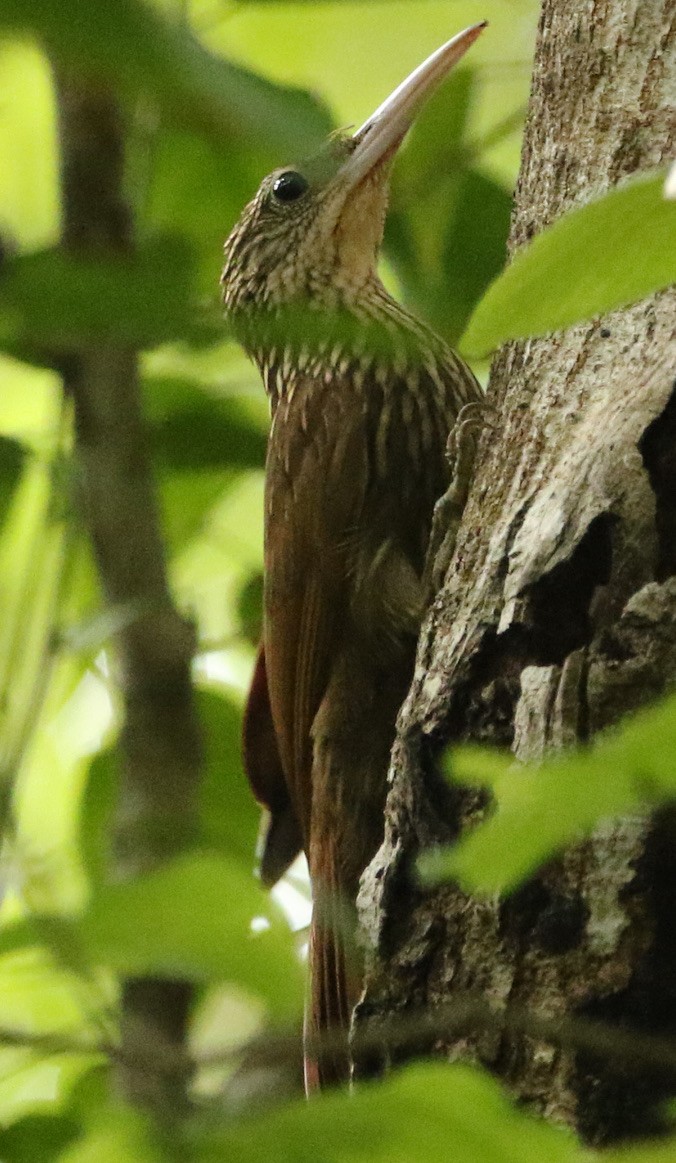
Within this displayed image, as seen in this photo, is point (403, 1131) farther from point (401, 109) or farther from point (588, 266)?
point (401, 109)

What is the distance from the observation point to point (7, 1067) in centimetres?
134

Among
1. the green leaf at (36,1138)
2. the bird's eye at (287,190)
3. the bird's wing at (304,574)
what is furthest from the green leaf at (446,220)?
the green leaf at (36,1138)

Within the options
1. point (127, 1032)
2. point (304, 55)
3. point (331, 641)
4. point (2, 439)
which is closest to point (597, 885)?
point (2, 439)

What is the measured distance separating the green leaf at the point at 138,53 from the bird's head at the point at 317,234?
2.42m

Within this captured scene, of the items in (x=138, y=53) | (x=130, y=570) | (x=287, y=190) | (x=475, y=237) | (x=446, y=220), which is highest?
(x=287, y=190)

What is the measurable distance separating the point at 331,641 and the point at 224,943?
76.0 inches

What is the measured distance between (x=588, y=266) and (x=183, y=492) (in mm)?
2116

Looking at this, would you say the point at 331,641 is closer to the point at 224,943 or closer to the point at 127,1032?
the point at 127,1032

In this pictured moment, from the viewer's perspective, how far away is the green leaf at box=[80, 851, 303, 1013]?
23.3 inches

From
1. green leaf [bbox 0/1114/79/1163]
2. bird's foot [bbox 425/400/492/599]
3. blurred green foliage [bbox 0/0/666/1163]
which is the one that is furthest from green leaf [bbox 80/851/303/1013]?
bird's foot [bbox 425/400/492/599]

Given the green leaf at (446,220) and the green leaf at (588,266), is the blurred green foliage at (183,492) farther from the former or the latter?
the green leaf at (588,266)

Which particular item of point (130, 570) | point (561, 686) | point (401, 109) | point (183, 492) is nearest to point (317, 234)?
point (401, 109)

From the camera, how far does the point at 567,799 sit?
542 mm

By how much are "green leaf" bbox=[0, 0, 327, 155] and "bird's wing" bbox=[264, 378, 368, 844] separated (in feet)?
6.60
